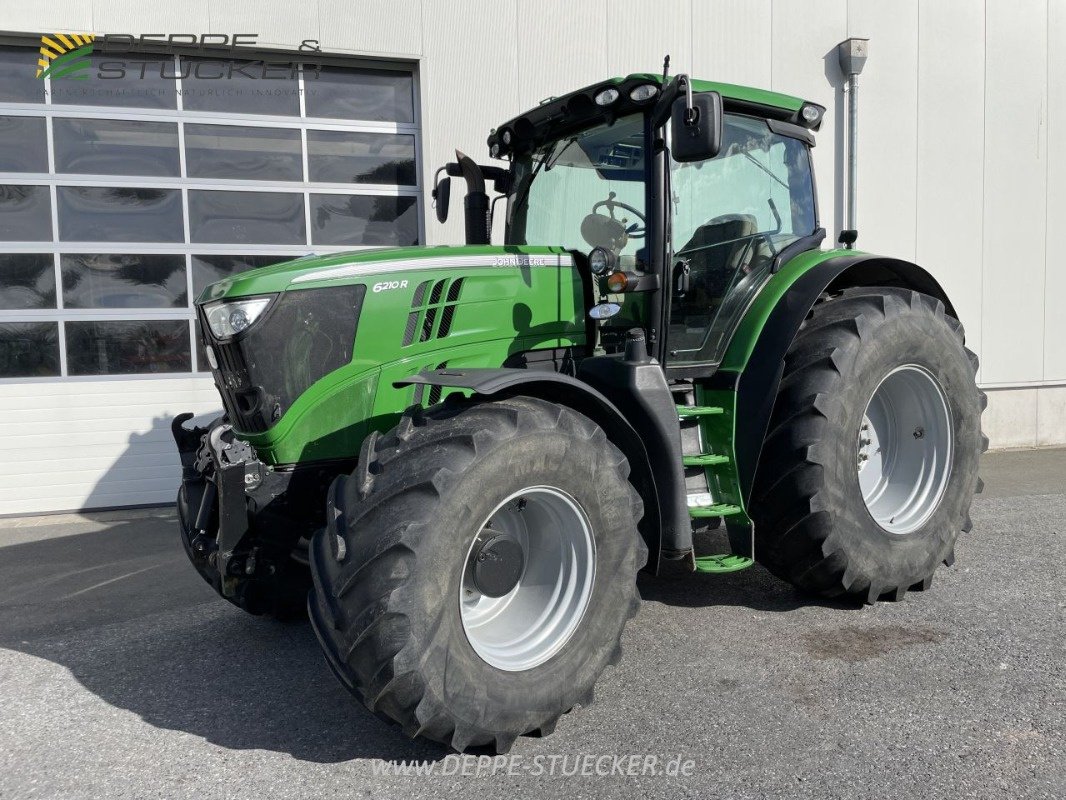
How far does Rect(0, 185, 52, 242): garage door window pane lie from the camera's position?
6816 mm

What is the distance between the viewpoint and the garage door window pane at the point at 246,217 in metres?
7.18

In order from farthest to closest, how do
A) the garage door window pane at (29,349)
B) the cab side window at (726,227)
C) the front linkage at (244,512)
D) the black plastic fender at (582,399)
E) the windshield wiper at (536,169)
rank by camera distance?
1. the garage door window pane at (29,349)
2. the windshield wiper at (536,169)
3. the cab side window at (726,227)
4. the front linkage at (244,512)
5. the black plastic fender at (582,399)

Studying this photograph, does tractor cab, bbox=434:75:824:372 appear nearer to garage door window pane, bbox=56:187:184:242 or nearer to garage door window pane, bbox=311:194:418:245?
garage door window pane, bbox=311:194:418:245

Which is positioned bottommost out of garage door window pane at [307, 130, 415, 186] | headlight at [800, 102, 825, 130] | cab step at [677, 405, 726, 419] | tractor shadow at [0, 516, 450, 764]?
tractor shadow at [0, 516, 450, 764]

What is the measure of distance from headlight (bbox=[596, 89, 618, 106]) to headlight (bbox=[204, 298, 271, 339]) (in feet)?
5.43

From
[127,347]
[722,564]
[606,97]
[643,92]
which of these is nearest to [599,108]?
[606,97]

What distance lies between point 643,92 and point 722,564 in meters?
2.00

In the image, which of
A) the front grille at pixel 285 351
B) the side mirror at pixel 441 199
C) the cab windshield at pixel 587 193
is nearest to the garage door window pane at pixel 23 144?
the side mirror at pixel 441 199

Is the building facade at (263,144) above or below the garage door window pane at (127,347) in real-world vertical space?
above

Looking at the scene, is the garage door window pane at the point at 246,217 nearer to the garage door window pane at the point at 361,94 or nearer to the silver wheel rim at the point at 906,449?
the garage door window pane at the point at 361,94

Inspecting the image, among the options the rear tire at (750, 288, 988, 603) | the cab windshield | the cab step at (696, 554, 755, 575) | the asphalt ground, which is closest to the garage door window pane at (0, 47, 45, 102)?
the asphalt ground

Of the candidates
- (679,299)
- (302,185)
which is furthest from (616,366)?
(302,185)

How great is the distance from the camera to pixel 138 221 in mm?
7070

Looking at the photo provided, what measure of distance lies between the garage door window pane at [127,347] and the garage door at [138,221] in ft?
0.05
